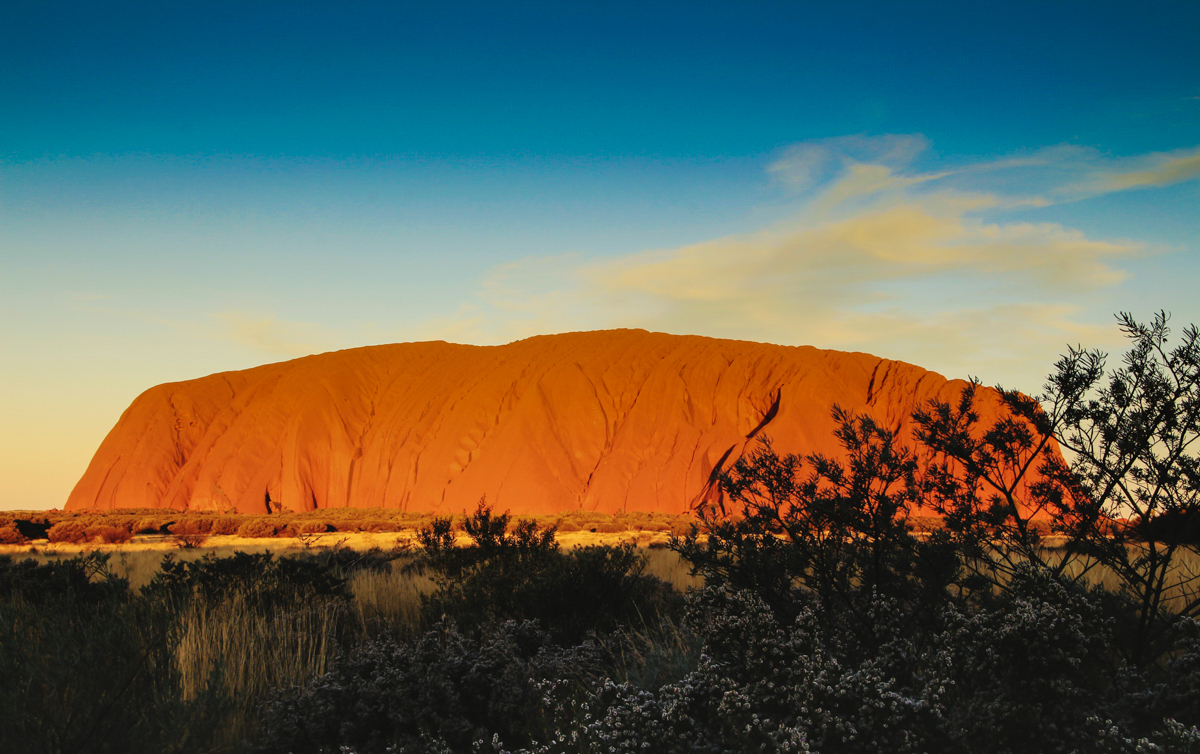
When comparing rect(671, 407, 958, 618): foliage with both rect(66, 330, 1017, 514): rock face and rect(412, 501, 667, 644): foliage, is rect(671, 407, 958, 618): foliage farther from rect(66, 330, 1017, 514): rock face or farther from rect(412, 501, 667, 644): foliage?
rect(66, 330, 1017, 514): rock face

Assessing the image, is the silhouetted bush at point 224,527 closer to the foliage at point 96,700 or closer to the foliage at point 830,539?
the foliage at point 96,700

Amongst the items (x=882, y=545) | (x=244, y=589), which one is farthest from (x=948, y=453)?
(x=244, y=589)

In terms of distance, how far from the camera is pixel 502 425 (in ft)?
141

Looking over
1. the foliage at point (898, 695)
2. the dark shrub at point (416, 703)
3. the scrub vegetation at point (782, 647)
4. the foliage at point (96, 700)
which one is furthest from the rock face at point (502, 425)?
the foliage at point (96, 700)

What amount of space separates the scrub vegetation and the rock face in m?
30.9

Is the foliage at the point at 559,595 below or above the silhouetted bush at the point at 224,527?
above

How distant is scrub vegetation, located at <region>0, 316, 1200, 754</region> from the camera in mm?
3467

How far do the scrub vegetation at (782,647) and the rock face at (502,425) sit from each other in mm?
30891

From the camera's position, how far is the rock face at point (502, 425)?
3934 cm

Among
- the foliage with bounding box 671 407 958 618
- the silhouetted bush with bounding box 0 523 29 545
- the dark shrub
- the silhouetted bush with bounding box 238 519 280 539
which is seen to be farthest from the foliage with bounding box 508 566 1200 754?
the silhouetted bush with bounding box 0 523 29 545

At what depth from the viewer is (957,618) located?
387 centimetres

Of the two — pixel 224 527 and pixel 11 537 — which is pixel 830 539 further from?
pixel 11 537

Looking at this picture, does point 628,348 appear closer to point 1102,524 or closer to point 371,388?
point 371,388

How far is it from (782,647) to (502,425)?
39.7m
